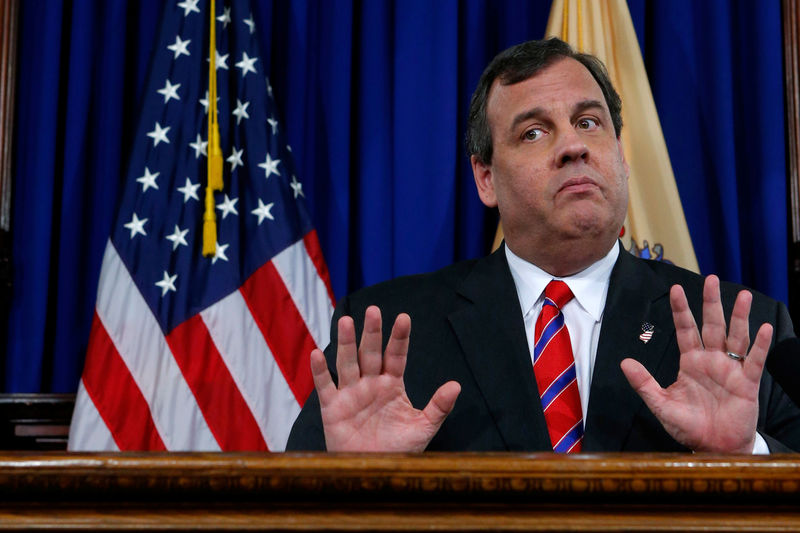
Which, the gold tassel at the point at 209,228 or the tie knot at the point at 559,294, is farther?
the gold tassel at the point at 209,228

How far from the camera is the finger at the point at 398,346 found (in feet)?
4.05

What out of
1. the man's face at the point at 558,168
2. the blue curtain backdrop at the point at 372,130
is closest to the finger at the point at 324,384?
the man's face at the point at 558,168

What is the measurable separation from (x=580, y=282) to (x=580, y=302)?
0.08m

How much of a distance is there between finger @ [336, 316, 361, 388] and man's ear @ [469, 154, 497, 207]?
2.88 feet

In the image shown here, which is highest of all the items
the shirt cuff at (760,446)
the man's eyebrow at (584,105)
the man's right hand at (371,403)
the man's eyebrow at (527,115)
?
the man's eyebrow at (584,105)

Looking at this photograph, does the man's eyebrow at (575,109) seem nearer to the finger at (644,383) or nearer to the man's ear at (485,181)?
the man's ear at (485,181)

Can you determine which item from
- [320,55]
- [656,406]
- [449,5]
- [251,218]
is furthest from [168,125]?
[656,406]

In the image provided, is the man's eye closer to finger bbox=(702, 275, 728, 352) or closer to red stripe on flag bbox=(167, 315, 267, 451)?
finger bbox=(702, 275, 728, 352)

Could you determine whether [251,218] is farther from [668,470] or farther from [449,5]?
[668,470]

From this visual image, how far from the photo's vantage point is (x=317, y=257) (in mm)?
2615

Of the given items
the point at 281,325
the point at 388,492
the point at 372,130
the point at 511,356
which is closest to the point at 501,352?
the point at 511,356

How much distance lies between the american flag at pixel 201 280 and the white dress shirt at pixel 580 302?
0.92 meters

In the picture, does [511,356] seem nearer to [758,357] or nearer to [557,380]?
[557,380]

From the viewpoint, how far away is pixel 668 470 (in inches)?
25.9
